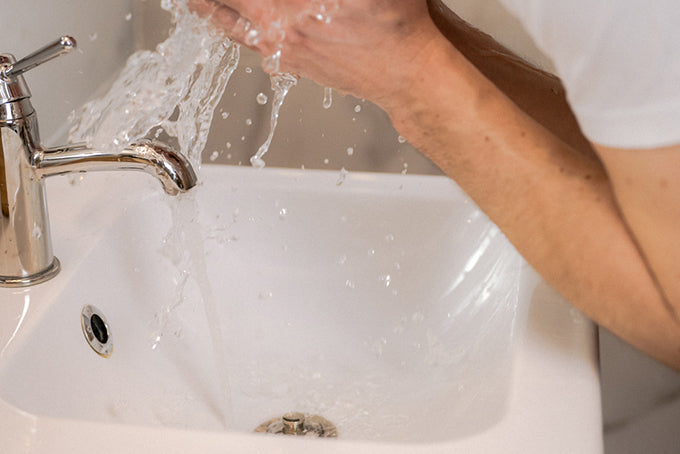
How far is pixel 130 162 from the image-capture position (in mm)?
579

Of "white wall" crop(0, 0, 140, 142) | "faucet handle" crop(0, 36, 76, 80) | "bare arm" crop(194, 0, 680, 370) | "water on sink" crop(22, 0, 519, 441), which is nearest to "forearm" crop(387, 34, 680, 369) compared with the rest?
"bare arm" crop(194, 0, 680, 370)

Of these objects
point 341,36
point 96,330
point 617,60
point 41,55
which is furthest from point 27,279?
point 617,60

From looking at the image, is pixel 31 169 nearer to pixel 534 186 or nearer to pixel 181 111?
pixel 181 111

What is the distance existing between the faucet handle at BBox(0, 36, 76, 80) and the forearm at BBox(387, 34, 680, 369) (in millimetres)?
216

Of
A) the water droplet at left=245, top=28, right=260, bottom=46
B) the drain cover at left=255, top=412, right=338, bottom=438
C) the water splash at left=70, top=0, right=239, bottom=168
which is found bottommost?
the drain cover at left=255, top=412, right=338, bottom=438

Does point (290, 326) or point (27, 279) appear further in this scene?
point (290, 326)

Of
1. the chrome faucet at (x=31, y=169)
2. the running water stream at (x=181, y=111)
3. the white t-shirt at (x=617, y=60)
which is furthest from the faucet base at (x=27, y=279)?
the white t-shirt at (x=617, y=60)

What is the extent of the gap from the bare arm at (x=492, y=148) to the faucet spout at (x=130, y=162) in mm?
109

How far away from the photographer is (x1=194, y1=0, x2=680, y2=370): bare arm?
0.50 m

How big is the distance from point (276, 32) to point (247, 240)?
307 mm

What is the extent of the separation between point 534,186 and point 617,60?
5.7 inches

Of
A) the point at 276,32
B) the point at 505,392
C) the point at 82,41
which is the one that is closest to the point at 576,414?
the point at 505,392

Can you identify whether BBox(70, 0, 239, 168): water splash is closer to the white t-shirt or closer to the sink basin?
the sink basin

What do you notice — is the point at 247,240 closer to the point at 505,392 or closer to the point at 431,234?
the point at 431,234
